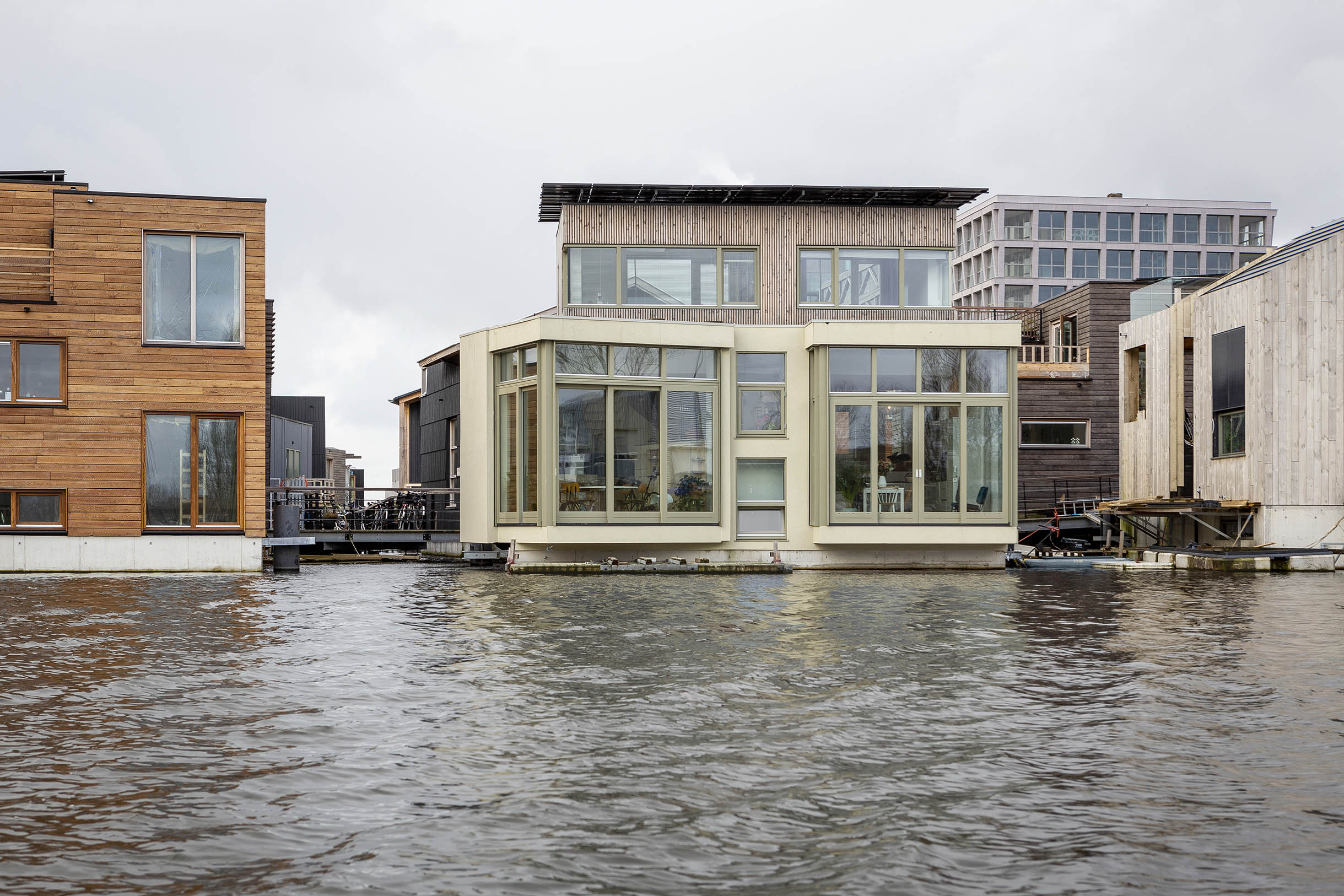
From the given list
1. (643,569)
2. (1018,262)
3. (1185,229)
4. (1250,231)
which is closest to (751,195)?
(643,569)

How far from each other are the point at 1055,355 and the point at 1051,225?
48288 millimetres

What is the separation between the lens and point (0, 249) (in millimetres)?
22750

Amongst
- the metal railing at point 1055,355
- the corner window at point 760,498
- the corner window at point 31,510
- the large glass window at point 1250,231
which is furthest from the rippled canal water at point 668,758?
the large glass window at point 1250,231

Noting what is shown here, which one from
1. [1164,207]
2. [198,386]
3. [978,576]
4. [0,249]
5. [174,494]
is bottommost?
[978,576]

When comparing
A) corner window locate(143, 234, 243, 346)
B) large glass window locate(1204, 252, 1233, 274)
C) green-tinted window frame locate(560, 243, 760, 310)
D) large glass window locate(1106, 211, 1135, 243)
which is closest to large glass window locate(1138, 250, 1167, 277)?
large glass window locate(1106, 211, 1135, 243)

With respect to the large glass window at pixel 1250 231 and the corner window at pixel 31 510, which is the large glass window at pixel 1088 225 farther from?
the corner window at pixel 31 510

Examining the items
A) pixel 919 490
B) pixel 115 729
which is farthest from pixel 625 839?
pixel 919 490

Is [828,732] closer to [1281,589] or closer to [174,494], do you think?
[1281,589]

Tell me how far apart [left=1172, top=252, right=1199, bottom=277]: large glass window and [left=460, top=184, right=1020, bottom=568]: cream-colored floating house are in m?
62.7

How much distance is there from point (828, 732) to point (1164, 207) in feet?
278

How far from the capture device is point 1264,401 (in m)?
28.2

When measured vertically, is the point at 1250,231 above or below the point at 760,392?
above

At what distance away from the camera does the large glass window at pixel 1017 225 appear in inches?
3312

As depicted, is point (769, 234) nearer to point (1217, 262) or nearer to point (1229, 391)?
point (1229, 391)
